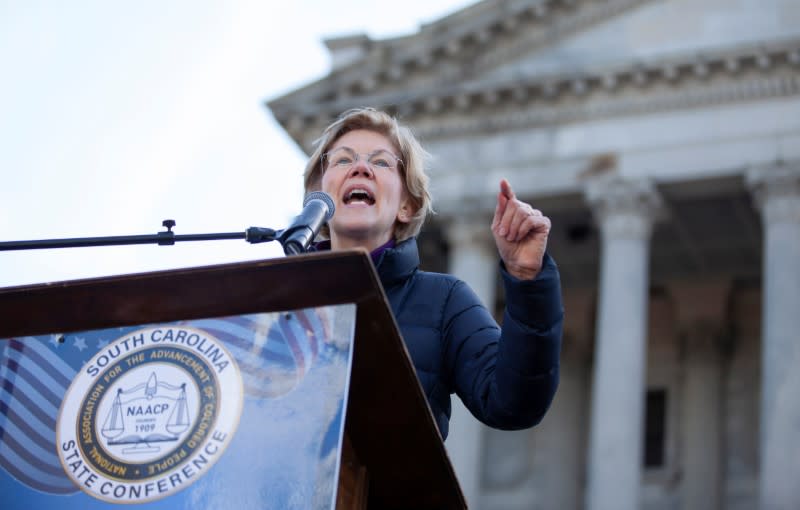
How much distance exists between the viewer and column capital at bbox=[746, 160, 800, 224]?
27344mm

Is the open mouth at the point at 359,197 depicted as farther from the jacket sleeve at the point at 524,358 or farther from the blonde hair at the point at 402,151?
the jacket sleeve at the point at 524,358

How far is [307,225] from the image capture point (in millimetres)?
3717

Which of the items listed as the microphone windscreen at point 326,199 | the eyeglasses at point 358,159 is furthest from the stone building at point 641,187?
the microphone windscreen at point 326,199

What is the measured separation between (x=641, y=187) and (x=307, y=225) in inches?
1009

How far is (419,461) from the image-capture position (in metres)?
3.35

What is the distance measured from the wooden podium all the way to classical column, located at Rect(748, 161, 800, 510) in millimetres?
23133

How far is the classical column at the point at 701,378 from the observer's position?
33.4 meters

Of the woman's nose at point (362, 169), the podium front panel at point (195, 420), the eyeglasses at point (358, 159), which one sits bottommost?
the podium front panel at point (195, 420)

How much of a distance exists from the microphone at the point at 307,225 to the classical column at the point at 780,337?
74.7 feet

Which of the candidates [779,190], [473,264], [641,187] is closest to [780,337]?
[779,190]

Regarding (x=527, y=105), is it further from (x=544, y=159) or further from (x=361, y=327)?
(x=361, y=327)

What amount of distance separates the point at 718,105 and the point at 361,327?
86.6ft

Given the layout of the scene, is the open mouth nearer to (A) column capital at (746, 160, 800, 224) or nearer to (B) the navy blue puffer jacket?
(B) the navy blue puffer jacket

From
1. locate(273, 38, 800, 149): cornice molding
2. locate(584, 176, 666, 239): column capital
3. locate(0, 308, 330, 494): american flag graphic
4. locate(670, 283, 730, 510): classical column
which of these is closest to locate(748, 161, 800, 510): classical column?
locate(273, 38, 800, 149): cornice molding
